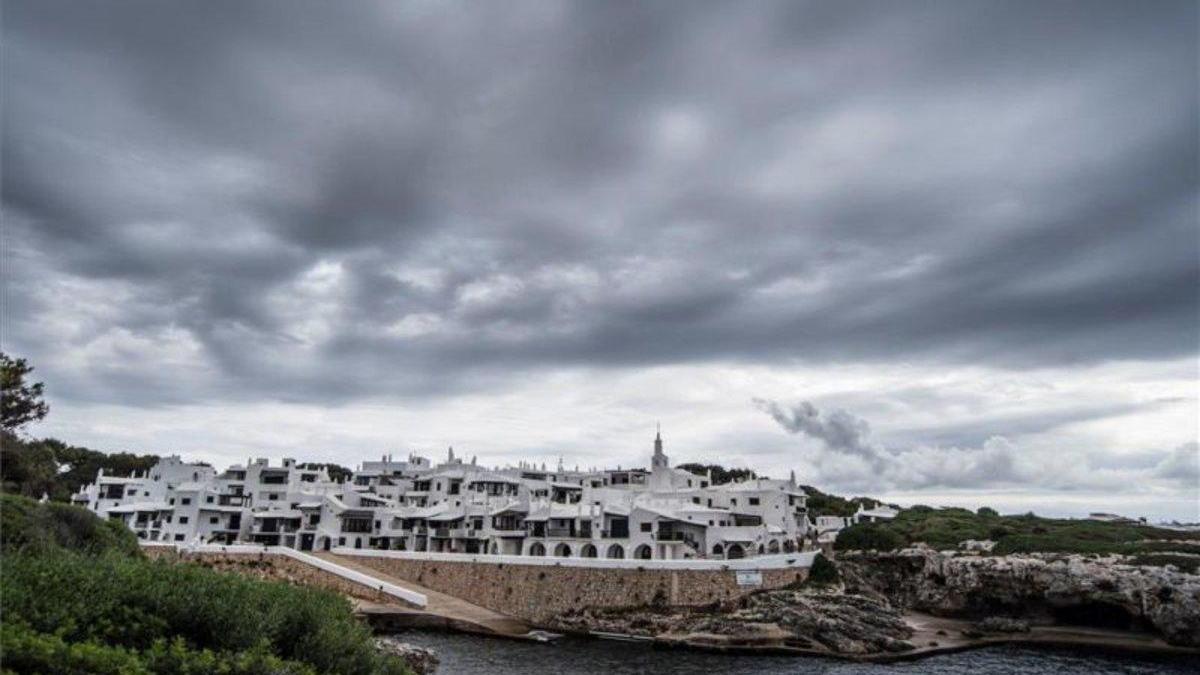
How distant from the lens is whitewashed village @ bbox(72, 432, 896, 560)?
70.1 metres

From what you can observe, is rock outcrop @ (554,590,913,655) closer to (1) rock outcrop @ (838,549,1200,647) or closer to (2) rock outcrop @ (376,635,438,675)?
(1) rock outcrop @ (838,549,1200,647)

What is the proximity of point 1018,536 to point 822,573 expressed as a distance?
2274 centimetres

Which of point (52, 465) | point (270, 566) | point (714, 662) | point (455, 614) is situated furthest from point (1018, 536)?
point (52, 465)

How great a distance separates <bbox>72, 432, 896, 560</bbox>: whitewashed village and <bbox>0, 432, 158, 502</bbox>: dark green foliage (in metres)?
7.76

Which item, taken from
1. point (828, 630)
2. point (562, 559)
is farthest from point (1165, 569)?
point (562, 559)

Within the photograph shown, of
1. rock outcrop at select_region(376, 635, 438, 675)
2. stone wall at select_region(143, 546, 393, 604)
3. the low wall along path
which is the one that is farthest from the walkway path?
rock outcrop at select_region(376, 635, 438, 675)

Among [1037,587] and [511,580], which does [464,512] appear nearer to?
[511,580]

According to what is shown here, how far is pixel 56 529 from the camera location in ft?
97.8

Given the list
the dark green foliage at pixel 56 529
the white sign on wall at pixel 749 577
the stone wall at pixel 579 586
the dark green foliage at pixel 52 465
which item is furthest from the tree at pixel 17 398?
the white sign on wall at pixel 749 577

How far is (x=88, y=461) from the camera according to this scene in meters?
98.4

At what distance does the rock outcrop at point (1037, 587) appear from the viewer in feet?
175

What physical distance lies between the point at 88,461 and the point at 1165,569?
Answer: 12251 centimetres

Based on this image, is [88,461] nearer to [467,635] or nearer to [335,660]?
[467,635]

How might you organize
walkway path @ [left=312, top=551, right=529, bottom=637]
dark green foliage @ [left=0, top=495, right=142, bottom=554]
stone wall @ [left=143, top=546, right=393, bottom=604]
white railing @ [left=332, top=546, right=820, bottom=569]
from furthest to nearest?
stone wall @ [left=143, top=546, right=393, bottom=604] → white railing @ [left=332, top=546, right=820, bottom=569] → walkway path @ [left=312, top=551, right=529, bottom=637] → dark green foliage @ [left=0, top=495, right=142, bottom=554]
